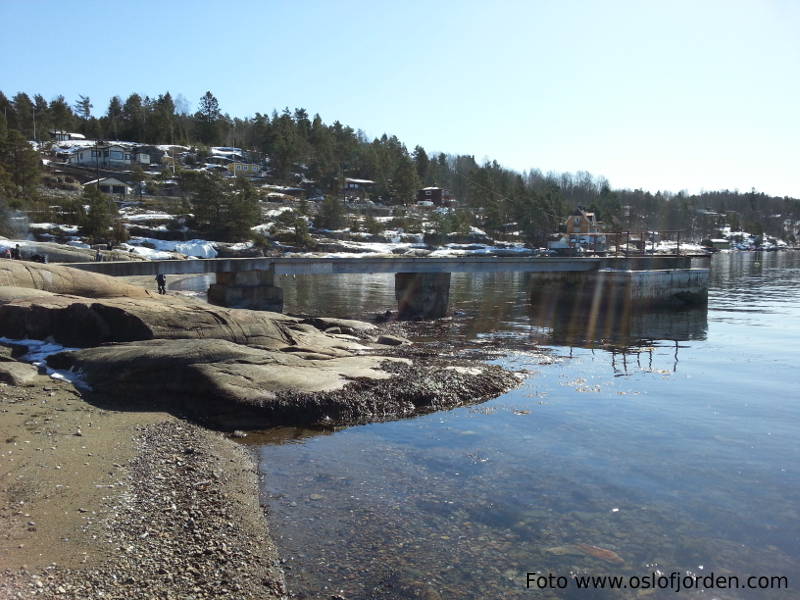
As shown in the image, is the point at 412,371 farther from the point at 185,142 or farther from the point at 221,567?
the point at 185,142

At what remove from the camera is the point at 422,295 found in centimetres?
4206

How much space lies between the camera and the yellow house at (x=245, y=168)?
146 metres

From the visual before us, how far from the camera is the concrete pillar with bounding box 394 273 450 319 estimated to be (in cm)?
4178

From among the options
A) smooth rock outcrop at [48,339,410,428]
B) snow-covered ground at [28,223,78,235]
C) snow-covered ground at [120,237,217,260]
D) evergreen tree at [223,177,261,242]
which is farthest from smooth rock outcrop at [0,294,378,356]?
evergreen tree at [223,177,261,242]

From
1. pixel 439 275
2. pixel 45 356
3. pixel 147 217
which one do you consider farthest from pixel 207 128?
pixel 45 356

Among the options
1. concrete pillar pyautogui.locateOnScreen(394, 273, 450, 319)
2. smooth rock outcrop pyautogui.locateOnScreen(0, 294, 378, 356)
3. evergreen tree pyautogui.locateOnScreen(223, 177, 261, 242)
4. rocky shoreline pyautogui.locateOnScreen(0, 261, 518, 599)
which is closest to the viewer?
rocky shoreline pyautogui.locateOnScreen(0, 261, 518, 599)

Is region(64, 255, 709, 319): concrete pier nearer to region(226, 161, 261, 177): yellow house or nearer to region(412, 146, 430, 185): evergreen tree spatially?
region(226, 161, 261, 177): yellow house

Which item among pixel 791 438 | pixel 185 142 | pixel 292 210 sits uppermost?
pixel 185 142

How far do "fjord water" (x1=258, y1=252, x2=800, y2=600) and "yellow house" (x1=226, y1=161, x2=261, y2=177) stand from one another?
441ft

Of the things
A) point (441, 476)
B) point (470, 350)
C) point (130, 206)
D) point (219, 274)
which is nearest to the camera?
point (441, 476)

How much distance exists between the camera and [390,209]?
142 metres

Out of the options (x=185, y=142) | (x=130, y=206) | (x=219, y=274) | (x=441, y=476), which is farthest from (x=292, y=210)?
(x=441, y=476)

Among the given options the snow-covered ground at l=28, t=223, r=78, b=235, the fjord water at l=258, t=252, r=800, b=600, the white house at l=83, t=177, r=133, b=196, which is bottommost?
the fjord water at l=258, t=252, r=800, b=600

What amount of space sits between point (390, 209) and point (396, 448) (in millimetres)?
130132
